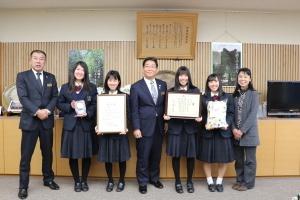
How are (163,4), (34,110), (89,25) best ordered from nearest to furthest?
(34,110), (163,4), (89,25)

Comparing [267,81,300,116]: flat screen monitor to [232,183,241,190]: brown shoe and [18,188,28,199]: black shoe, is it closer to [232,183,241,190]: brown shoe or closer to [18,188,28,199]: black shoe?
[232,183,241,190]: brown shoe

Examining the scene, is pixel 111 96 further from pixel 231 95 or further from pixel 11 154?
pixel 11 154

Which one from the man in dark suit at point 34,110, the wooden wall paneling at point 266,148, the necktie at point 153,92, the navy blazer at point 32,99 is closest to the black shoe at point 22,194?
the man in dark suit at point 34,110

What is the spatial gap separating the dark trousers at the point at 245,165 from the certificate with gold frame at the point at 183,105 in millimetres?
751

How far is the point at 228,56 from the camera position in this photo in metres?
4.53

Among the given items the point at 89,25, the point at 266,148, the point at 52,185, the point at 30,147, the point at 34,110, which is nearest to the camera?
the point at 34,110

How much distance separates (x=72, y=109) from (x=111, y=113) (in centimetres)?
43

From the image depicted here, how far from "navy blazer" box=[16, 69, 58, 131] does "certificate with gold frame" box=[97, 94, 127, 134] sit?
1.74ft

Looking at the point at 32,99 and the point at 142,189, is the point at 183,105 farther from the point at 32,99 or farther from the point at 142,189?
the point at 32,99

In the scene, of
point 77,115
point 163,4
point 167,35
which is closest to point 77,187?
point 77,115

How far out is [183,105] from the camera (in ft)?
10.6

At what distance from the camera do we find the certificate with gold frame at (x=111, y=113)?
320cm

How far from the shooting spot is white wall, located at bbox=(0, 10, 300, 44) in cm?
446

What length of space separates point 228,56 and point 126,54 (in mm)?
1512
